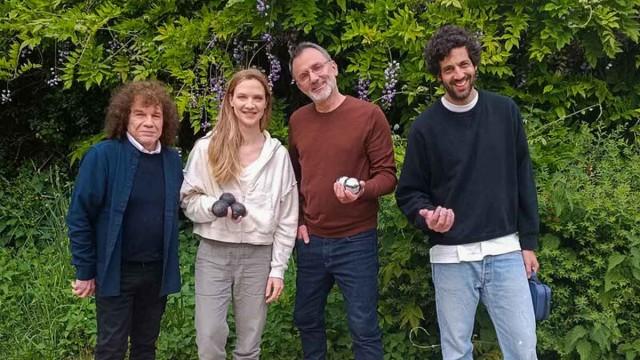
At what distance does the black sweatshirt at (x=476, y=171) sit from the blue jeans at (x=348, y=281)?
0.36 meters

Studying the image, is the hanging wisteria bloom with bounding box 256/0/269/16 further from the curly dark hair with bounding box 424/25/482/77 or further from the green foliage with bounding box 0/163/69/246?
the green foliage with bounding box 0/163/69/246

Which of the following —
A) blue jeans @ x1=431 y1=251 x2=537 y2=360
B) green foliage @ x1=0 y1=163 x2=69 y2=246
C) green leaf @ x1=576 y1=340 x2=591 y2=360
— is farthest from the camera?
green foliage @ x1=0 y1=163 x2=69 y2=246

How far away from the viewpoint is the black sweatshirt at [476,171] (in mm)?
3104

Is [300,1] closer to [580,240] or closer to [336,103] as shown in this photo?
[336,103]

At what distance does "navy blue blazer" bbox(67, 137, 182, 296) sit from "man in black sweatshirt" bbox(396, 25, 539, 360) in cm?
134

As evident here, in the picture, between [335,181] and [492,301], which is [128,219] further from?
[492,301]

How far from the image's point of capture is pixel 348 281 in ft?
11.3

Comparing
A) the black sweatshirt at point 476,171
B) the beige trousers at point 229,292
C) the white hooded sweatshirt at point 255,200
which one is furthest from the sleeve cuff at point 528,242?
the beige trousers at point 229,292

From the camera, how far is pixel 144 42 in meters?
5.29

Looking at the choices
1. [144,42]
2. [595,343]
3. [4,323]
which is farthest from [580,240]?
[4,323]

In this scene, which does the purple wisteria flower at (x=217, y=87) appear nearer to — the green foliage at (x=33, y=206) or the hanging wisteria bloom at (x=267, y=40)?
the hanging wisteria bloom at (x=267, y=40)

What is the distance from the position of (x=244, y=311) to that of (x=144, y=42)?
2635mm

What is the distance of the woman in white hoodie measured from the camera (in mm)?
3445

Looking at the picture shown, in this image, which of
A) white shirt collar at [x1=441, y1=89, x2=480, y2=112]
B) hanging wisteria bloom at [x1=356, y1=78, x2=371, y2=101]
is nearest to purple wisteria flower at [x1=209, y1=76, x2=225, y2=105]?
hanging wisteria bloom at [x1=356, y1=78, x2=371, y2=101]
